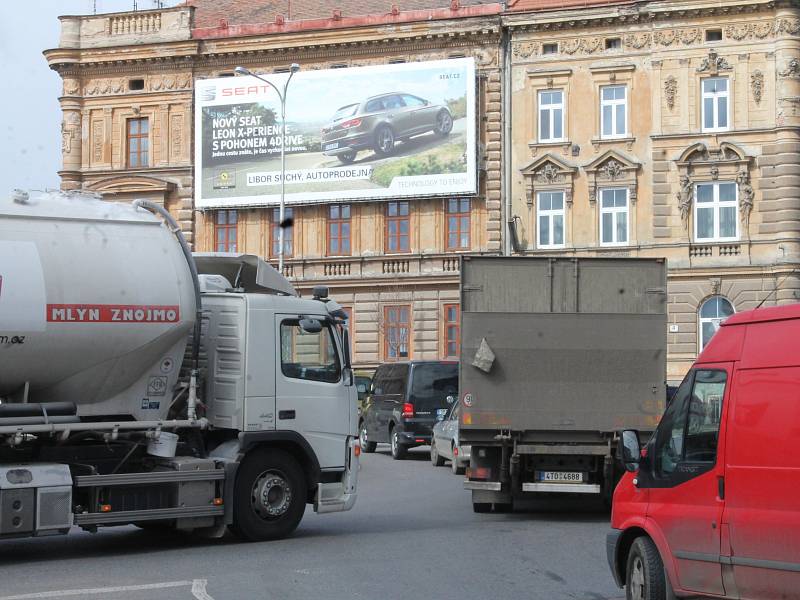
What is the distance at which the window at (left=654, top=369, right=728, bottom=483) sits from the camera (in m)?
8.34

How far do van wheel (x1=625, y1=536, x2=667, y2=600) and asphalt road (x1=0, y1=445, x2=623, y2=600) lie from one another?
1.28 m

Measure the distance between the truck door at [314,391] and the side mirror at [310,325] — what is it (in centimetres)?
6

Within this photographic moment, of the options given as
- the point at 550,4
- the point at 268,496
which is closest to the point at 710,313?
the point at 550,4

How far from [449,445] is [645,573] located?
1520 cm

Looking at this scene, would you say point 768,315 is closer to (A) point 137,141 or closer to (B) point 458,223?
(B) point 458,223

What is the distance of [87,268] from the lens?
12.9 metres

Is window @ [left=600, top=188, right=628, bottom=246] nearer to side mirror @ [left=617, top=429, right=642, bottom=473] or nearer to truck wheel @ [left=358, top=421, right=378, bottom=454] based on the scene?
truck wheel @ [left=358, top=421, right=378, bottom=454]

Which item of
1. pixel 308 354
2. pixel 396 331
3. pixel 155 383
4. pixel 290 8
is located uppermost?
pixel 290 8

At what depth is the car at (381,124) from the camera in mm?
46812

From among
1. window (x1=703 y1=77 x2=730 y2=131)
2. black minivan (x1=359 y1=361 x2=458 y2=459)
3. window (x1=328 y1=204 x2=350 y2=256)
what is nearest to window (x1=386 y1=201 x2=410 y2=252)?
window (x1=328 y1=204 x2=350 y2=256)

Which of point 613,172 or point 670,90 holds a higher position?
point 670,90

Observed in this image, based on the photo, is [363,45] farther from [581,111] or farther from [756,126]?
[756,126]

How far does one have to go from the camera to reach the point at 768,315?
26.4 feet

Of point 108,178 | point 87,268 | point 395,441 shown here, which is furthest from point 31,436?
point 108,178
